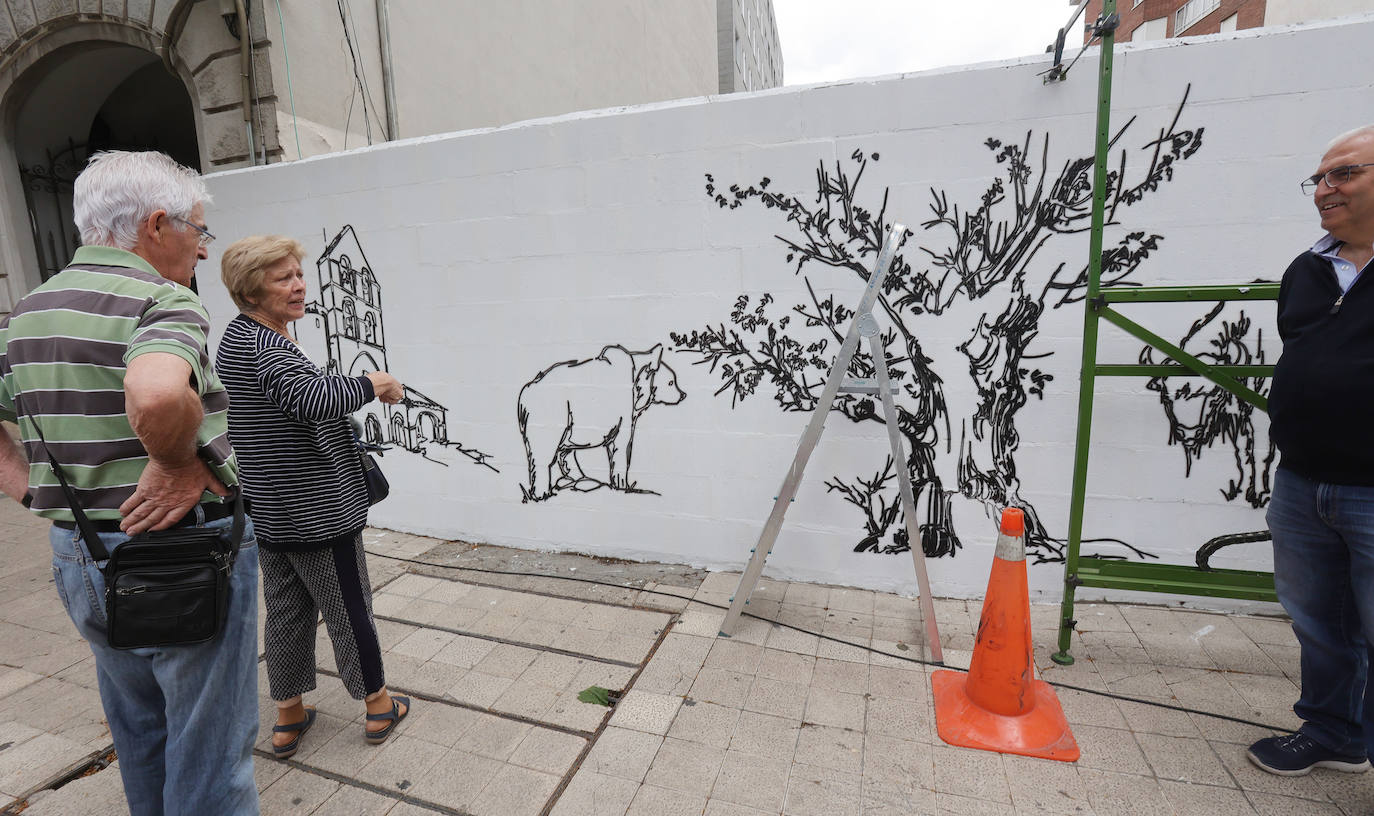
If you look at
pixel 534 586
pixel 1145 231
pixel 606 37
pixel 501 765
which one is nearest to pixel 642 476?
pixel 534 586

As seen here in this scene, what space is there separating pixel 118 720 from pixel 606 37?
1155cm

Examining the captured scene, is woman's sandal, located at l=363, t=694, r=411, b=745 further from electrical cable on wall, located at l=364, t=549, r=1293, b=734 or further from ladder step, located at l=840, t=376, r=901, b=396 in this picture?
ladder step, located at l=840, t=376, r=901, b=396

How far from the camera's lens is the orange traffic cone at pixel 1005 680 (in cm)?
229

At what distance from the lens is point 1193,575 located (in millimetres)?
2510

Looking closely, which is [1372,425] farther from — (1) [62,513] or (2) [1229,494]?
(1) [62,513]

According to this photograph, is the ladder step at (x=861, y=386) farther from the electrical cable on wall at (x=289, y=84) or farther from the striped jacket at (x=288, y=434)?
the electrical cable on wall at (x=289, y=84)

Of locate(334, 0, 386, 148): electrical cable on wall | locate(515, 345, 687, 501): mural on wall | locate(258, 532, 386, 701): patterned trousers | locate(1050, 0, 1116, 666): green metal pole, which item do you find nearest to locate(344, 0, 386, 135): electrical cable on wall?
locate(334, 0, 386, 148): electrical cable on wall

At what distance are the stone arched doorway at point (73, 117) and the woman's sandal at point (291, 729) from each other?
6332 mm

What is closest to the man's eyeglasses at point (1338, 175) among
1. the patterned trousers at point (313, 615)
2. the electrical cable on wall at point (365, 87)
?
the patterned trousers at point (313, 615)

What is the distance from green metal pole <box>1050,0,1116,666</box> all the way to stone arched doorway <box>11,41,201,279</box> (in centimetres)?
737

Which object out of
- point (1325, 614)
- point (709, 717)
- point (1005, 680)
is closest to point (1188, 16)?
point (1325, 614)

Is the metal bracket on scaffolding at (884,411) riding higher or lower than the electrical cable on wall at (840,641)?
higher

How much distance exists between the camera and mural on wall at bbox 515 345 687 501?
3604 millimetres

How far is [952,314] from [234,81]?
224 inches
